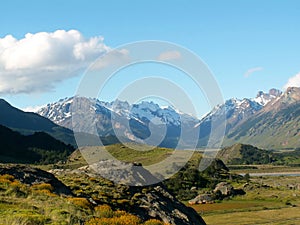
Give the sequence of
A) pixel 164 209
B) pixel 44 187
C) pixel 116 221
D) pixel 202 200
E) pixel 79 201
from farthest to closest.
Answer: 1. pixel 202 200
2. pixel 164 209
3. pixel 44 187
4. pixel 79 201
5. pixel 116 221

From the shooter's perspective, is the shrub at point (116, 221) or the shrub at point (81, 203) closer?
the shrub at point (116, 221)

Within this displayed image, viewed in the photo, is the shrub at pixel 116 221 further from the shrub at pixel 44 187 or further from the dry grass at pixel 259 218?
the dry grass at pixel 259 218

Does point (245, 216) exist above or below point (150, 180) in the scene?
below

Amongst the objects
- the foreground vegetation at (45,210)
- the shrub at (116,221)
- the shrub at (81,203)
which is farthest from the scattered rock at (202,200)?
the shrub at (116,221)

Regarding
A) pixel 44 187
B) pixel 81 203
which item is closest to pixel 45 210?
pixel 81 203

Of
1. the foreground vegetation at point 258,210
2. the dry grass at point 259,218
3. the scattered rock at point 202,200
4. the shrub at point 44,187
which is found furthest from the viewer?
the scattered rock at point 202,200

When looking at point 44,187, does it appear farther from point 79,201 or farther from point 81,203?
point 81,203

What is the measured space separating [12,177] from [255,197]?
152 m

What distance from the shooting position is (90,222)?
18.2 metres

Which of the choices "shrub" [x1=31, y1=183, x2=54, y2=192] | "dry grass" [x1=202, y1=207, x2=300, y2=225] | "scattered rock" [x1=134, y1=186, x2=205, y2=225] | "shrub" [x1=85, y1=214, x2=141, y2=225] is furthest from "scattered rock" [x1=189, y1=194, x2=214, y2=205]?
"shrub" [x1=85, y1=214, x2=141, y2=225]

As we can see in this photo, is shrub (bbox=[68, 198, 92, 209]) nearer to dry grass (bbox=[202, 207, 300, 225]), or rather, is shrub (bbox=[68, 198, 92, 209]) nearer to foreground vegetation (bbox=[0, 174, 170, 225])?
foreground vegetation (bbox=[0, 174, 170, 225])

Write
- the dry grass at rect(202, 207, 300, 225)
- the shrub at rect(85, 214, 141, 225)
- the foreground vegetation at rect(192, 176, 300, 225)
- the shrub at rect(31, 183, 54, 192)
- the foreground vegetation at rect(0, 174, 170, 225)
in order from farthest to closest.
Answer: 1. the foreground vegetation at rect(192, 176, 300, 225)
2. the dry grass at rect(202, 207, 300, 225)
3. the shrub at rect(31, 183, 54, 192)
4. the shrub at rect(85, 214, 141, 225)
5. the foreground vegetation at rect(0, 174, 170, 225)

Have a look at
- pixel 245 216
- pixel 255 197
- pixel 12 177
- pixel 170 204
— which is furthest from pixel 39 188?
pixel 255 197

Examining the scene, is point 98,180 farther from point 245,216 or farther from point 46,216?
point 245,216
